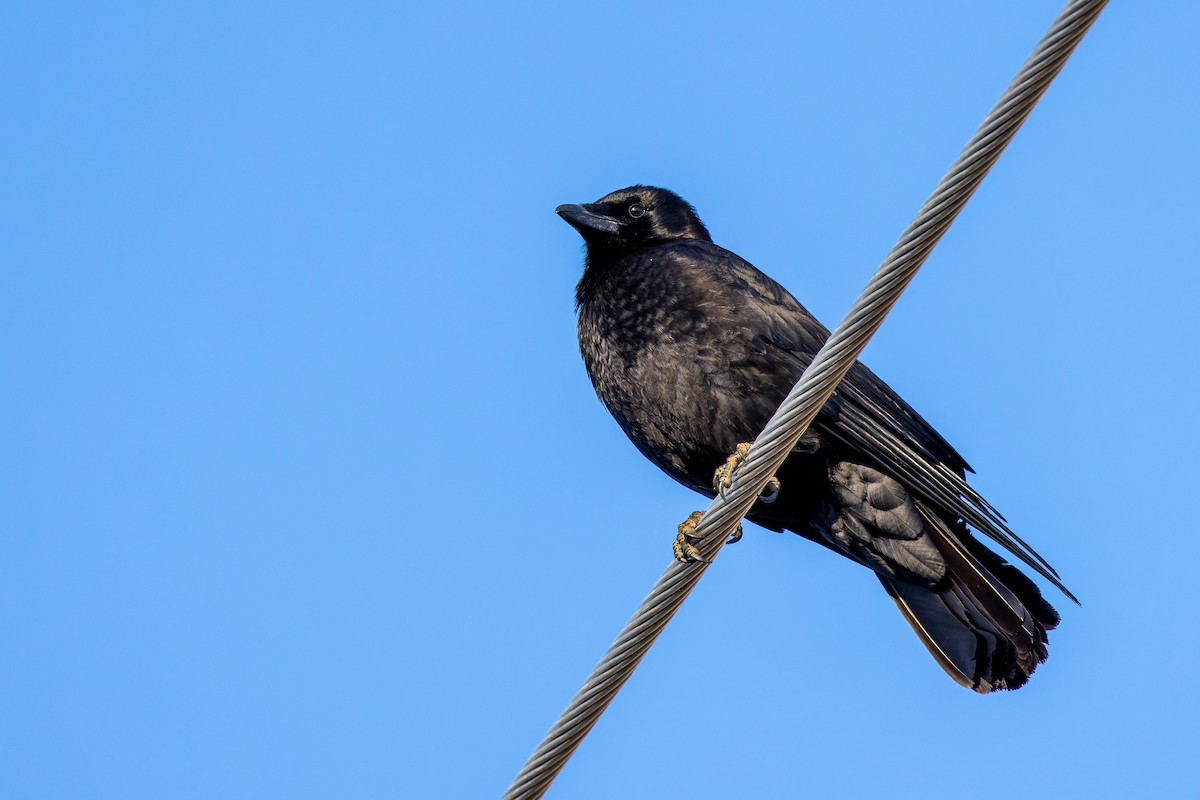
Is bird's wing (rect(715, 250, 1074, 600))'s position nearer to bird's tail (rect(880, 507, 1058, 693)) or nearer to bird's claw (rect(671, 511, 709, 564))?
bird's tail (rect(880, 507, 1058, 693))

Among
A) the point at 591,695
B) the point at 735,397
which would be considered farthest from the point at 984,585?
the point at 591,695

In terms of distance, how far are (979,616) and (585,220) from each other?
2720 millimetres

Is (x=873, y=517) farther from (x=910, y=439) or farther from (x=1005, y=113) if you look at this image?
(x=1005, y=113)

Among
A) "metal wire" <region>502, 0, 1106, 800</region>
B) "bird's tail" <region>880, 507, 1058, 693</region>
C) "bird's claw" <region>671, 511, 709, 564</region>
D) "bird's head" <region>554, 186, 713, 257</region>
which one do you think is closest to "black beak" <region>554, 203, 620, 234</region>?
"bird's head" <region>554, 186, 713, 257</region>

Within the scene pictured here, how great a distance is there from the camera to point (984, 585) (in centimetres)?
497

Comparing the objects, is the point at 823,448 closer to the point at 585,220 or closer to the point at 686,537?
the point at 686,537

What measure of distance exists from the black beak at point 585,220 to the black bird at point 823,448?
2.78 feet

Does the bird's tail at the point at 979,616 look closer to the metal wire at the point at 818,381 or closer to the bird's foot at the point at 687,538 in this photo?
the bird's foot at the point at 687,538

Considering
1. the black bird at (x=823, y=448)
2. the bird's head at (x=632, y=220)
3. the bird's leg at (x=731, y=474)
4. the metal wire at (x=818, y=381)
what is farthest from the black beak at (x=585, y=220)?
the metal wire at (x=818, y=381)

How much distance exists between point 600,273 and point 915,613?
2.11 m

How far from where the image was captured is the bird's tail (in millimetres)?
4871

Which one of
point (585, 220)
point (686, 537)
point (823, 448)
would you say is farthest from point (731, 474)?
point (585, 220)

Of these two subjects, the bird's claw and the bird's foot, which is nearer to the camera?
the bird's foot

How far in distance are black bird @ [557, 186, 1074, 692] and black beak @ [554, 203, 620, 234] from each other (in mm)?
849
